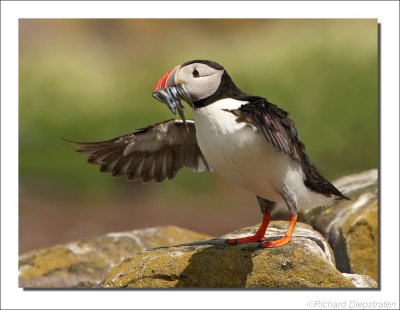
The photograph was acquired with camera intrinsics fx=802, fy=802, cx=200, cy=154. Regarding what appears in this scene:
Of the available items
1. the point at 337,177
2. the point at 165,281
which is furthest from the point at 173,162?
the point at 337,177

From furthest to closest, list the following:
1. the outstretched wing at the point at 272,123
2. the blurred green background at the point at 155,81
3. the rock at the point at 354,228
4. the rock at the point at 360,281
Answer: the blurred green background at the point at 155,81
the rock at the point at 354,228
the rock at the point at 360,281
the outstretched wing at the point at 272,123

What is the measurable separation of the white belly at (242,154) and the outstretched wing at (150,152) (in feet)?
2.76

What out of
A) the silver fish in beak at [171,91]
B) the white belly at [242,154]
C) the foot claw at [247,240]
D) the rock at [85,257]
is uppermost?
the silver fish in beak at [171,91]

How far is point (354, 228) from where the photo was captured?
22.3 ft

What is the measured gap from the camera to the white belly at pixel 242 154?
5176 mm

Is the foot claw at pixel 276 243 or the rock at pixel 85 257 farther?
the rock at pixel 85 257

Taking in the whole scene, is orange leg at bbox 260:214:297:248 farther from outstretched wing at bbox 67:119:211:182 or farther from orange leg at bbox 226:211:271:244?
outstretched wing at bbox 67:119:211:182

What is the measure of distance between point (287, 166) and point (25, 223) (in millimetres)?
3251

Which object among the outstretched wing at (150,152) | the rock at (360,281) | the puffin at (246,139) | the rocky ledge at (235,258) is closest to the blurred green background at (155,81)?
the rocky ledge at (235,258)

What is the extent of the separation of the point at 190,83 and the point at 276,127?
63cm

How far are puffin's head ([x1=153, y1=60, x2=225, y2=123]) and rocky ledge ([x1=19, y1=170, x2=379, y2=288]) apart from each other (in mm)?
1152

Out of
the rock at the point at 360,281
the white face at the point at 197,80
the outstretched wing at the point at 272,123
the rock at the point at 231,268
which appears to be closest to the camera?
the outstretched wing at the point at 272,123

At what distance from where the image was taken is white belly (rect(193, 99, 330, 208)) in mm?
5176

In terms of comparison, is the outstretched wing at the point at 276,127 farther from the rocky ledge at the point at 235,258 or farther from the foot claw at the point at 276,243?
the rocky ledge at the point at 235,258
